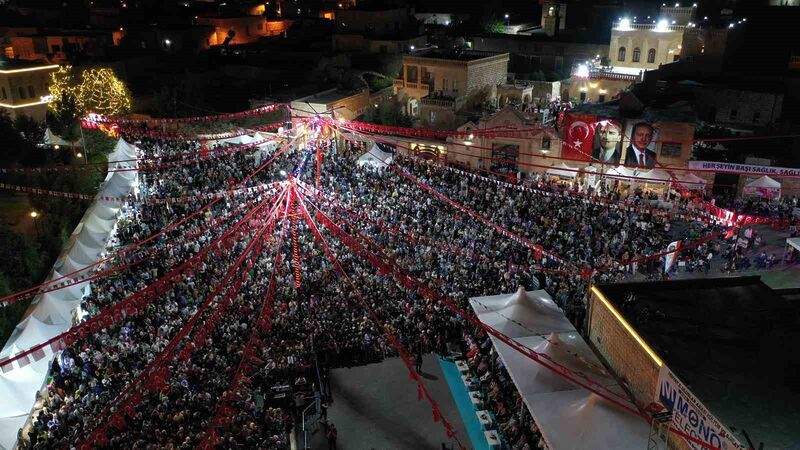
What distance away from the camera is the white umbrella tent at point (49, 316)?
11.6m

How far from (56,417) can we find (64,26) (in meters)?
41.1

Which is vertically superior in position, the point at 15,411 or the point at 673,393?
the point at 673,393

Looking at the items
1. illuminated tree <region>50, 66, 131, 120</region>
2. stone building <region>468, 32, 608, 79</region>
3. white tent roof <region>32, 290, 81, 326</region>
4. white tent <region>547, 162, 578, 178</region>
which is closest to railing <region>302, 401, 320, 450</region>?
white tent roof <region>32, 290, 81, 326</region>

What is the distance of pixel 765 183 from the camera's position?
65.9 feet

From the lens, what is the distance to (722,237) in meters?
18.5

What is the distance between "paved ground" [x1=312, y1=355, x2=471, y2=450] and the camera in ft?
39.3

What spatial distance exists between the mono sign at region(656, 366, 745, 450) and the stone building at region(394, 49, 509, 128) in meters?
21.1

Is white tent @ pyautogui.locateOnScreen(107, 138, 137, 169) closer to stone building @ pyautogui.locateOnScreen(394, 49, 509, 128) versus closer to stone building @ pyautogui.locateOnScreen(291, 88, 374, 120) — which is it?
stone building @ pyautogui.locateOnScreen(291, 88, 374, 120)

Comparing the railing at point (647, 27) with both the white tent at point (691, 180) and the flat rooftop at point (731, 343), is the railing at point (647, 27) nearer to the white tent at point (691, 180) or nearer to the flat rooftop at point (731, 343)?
the white tent at point (691, 180)

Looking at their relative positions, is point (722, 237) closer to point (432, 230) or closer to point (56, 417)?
point (432, 230)

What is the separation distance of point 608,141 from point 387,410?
15534 millimetres

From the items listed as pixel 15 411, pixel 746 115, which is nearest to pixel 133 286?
pixel 15 411

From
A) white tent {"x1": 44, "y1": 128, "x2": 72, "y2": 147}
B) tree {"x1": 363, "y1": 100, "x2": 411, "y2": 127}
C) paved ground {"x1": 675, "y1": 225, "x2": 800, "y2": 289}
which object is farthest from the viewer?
tree {"x1": 363, "y1": 100, "x2": 411, "y2": 127}

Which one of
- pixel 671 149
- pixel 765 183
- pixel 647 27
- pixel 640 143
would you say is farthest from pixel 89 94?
pixel 647 27
